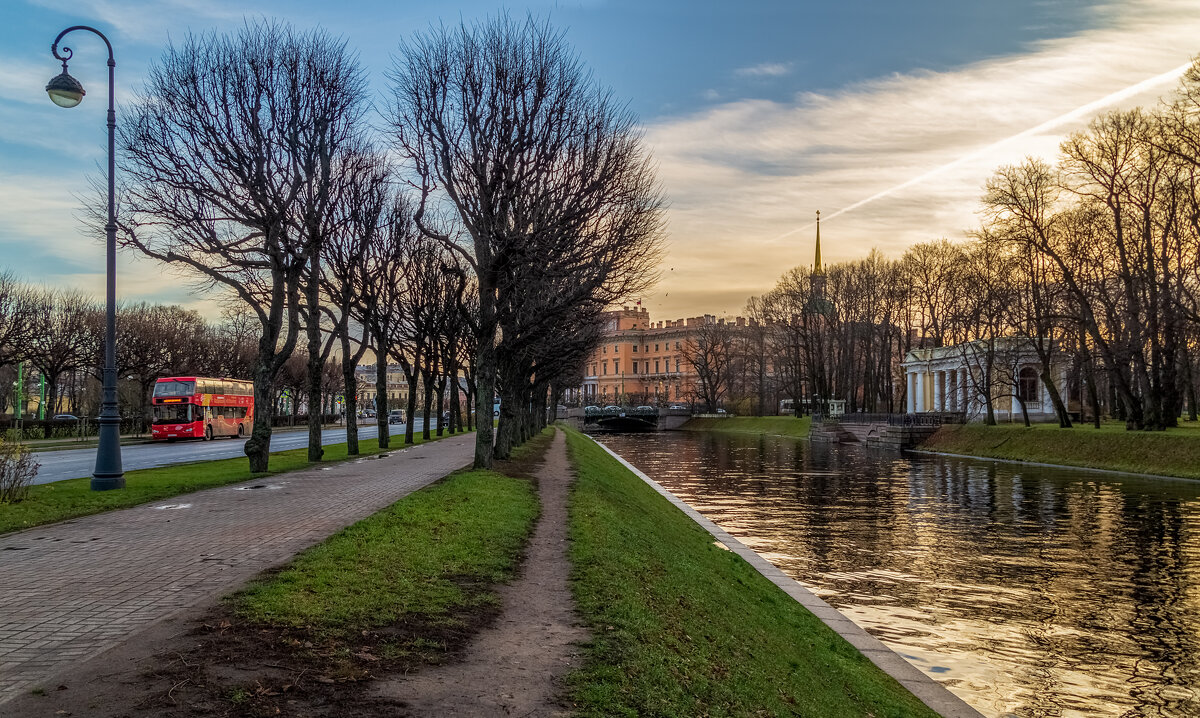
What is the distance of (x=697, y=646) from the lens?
8930 mm

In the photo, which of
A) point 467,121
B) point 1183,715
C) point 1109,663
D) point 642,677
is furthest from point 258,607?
point 467,121

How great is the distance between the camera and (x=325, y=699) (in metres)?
6.13

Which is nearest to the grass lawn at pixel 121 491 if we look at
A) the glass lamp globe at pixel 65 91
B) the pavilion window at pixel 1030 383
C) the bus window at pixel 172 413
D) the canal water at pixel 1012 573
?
the glass lamp globe at pixel 65 91

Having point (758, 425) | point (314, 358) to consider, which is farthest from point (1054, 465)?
point (758, 425)

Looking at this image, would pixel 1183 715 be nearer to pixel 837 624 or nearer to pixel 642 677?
pixel 837 624

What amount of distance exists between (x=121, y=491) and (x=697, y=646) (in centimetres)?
1408

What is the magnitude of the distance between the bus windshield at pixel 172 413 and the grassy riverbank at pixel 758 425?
166 feet

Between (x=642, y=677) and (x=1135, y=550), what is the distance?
Result: 17.6 meters

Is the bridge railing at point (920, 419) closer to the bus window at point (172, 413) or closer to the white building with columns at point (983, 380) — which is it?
the white building with columns at point (983, 380)

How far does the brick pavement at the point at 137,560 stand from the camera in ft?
24.2

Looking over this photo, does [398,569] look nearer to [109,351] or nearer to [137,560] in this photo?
[137,560]

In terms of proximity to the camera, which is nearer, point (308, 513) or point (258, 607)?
point (258, 607)

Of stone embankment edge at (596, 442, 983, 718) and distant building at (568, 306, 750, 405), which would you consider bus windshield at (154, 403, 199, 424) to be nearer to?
stone embankment edge at (596, 442, 983, 718)

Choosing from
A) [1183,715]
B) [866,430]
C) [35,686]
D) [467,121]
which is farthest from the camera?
[866,430]
